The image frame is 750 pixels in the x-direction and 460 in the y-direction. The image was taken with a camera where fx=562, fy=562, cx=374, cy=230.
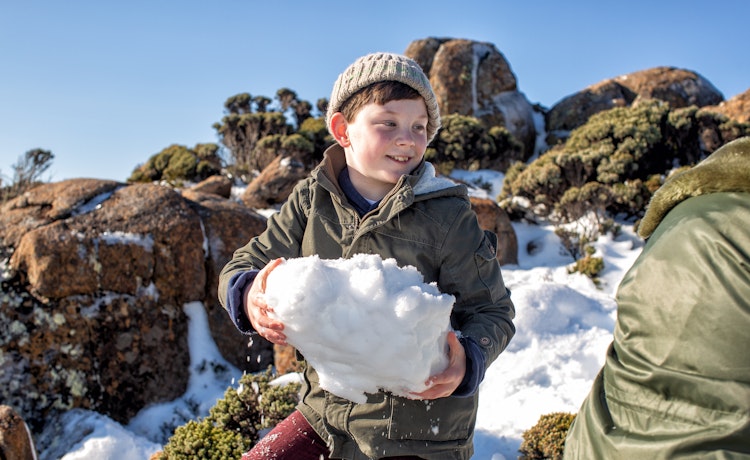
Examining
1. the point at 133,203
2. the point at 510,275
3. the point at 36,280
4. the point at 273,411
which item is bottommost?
the point at 510,275

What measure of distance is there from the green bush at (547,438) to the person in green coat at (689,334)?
1963mm

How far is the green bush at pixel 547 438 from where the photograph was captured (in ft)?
9.86

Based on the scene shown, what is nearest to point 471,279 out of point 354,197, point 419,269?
point 419,269

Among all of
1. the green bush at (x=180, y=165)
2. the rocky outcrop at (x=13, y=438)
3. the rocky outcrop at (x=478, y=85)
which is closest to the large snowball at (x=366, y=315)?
the rocky outcrop at (x=13, y=438)

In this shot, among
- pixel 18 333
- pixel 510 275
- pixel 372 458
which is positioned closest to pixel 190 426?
pixel 372 458

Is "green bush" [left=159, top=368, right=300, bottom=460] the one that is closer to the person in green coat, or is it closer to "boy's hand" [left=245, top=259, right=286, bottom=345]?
"boy's hand" [left=245, top=259, right=286, bottom=345]

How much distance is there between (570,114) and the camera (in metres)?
20.4

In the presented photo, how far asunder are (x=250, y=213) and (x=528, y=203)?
301 inches

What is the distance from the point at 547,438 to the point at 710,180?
2282 millimetres

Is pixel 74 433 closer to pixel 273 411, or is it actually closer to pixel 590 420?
pixel 273 411

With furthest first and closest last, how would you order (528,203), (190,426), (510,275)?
(528,203), (510,275), (190,426)

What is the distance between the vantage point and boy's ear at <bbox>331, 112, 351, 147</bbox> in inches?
81.0

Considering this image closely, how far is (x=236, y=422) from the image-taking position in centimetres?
337

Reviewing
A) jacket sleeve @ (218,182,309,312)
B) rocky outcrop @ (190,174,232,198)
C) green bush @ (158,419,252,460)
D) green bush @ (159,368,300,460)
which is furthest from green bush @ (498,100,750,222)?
jacket sleeve @ (218,182,309,312)
